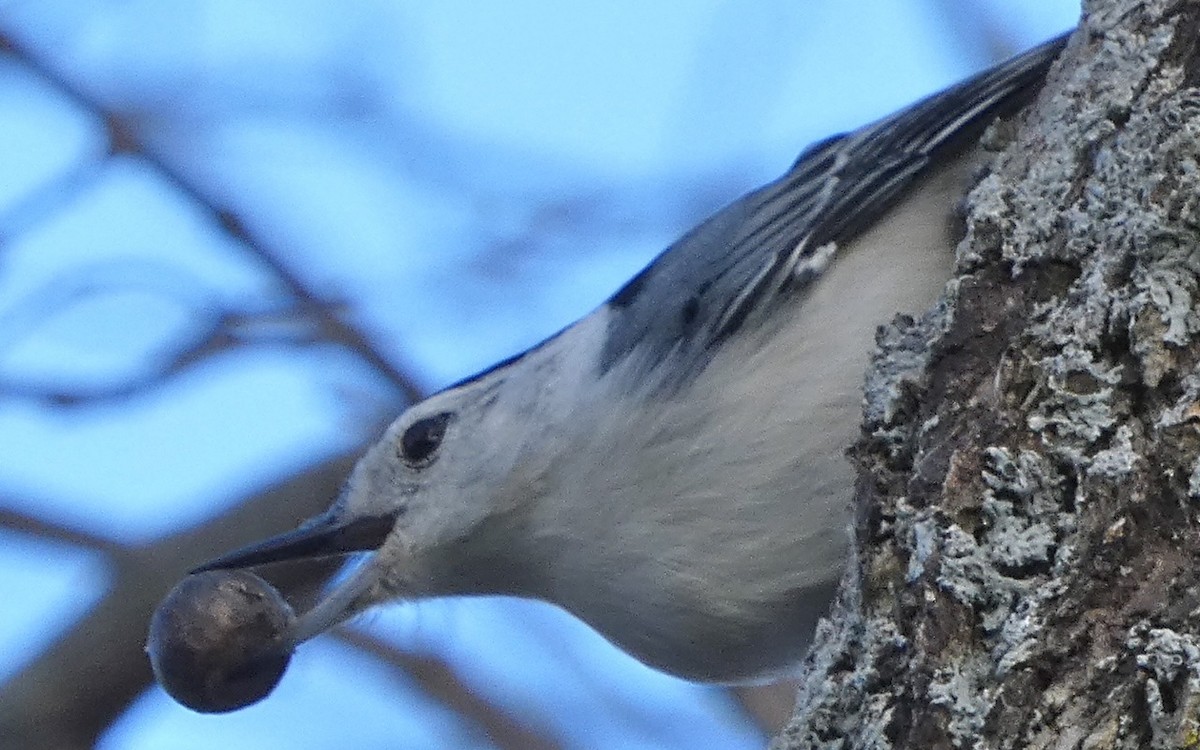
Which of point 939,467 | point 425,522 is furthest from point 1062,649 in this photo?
point 425,522

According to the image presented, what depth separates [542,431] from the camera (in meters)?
2.83

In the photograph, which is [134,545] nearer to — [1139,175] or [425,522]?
[425,522]

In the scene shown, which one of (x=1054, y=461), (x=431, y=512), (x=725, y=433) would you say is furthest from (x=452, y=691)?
(x=1054, y=461)

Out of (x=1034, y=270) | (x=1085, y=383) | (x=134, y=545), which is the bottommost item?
(x=1085, y=383)

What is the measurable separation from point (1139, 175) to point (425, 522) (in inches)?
61.9

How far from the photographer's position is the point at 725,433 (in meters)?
2.46

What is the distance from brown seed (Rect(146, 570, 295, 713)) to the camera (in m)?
2.73

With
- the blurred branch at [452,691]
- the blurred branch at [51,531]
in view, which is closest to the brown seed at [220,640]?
the blurred branch at [51,531]

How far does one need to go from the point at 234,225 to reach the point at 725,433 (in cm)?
163

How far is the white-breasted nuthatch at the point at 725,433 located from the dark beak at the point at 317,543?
0.08 metres

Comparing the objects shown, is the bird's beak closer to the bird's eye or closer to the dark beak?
the dark beak

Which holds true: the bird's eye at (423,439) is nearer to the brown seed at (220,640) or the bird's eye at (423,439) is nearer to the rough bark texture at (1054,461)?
the brown seed at (220,640)

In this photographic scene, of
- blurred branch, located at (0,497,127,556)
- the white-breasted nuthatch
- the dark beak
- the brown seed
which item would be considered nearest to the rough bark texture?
the white-breasted nuthatch

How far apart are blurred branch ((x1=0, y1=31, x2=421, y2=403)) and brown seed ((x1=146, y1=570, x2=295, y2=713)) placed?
913 mm
